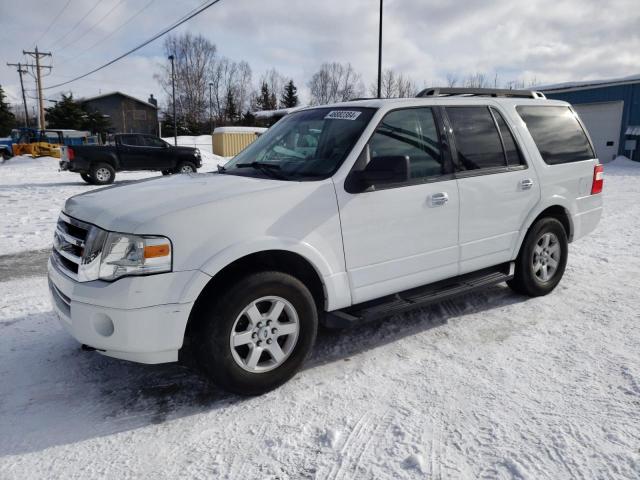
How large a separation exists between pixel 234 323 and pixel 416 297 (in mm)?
1533

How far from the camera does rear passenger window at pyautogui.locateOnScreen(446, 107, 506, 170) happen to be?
12.9 feet

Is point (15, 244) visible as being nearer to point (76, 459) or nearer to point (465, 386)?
point (76, 459)

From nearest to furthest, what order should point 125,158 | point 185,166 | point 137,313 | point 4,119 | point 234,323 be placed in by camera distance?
point 137,313, point 234,323, point 125,158, point 185,166, point 4,119

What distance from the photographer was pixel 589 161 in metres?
4.98

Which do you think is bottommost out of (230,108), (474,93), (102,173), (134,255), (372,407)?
(372,407)

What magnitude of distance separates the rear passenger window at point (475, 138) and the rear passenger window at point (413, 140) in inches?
9.3

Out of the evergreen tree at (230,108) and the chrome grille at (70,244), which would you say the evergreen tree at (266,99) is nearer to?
the evergreen tree at (230,108)

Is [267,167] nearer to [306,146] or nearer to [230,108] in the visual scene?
[306,146]

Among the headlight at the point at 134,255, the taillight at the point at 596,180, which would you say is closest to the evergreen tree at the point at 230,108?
the taillight at the point at 596,180

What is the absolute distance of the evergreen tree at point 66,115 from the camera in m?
57.2

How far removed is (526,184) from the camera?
4.31m

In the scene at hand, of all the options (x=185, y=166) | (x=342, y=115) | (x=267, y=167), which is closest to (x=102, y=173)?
(x=185, y=166)

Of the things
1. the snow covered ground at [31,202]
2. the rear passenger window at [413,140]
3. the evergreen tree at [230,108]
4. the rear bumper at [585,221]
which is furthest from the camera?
the evergreen tree at [230,108]

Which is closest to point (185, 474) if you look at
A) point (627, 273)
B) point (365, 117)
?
point (365, 117)
